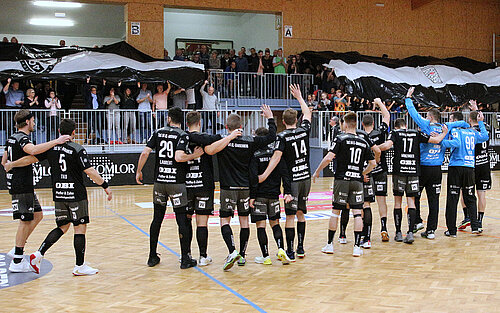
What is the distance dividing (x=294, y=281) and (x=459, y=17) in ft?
83.6

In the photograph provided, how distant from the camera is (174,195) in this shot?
729 centimetres

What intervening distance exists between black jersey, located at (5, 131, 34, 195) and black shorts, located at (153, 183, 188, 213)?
1748mm

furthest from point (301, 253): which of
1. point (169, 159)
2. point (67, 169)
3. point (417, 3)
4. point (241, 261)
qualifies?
point (417, 3)

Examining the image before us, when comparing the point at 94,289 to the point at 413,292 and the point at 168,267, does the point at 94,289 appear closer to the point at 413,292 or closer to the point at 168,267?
the point at 168,267

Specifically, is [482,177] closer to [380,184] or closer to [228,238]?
[380,184]

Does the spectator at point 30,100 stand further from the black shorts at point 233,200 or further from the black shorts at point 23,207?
the black shorts at point 233,200

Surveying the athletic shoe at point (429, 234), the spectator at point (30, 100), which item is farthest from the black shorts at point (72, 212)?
the spectator at point (30, 100)

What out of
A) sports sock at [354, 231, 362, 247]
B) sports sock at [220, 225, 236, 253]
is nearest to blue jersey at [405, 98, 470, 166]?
sports sock at [354, 231, 362, 247]

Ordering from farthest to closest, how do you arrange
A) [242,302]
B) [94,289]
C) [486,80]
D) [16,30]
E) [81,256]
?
[16,30] → [486,80] → [81,256] → [94,289] → [242,302]

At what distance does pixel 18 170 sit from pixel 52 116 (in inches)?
409

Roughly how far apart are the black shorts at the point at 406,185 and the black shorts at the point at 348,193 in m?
1.23

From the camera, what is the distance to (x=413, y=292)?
6148 millimetres

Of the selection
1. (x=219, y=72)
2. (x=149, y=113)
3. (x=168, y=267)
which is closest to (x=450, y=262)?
(x=168, y=267)

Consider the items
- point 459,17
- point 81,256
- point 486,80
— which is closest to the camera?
point 81,256
